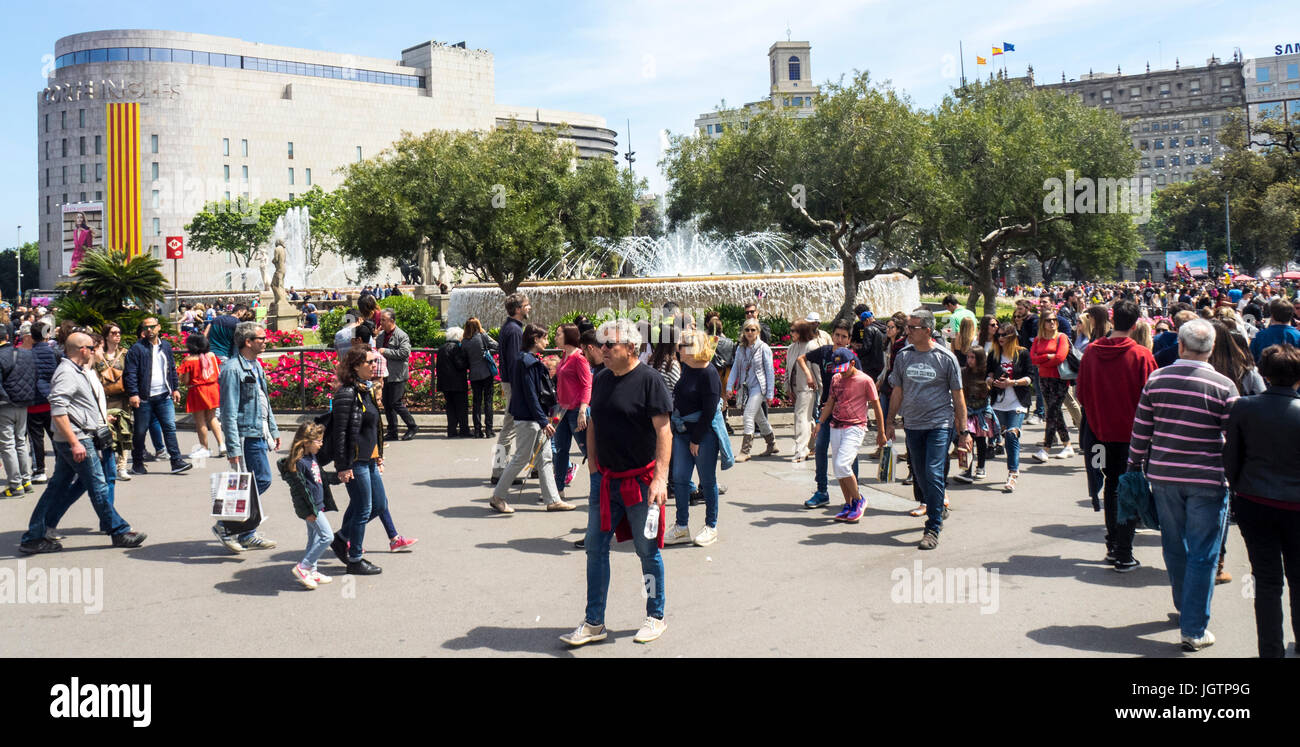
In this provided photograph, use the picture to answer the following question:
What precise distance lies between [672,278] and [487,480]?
17.2m

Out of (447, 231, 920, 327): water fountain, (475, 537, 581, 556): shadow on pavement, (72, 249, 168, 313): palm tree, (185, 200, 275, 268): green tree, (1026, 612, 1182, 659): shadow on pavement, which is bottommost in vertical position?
(1026, 612, 1182, 659): shadow on pavement

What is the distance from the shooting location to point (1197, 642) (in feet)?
16.9

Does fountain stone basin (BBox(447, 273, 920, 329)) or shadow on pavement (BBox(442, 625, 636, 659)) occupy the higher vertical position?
fountain stone basin (BBox(447, 273, 920, 329))

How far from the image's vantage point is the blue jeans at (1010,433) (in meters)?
9.73

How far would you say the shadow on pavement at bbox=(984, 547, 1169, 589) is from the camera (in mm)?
Result: 6512

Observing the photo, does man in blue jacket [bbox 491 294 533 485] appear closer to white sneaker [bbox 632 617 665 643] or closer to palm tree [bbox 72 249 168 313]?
white sneaker [bbox 632 617 665 643]

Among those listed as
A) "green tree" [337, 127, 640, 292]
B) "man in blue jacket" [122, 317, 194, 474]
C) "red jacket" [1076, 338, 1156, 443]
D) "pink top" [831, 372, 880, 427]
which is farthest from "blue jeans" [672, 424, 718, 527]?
"green tree" [337, 127, 640, 292]

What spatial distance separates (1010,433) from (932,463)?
2.66m

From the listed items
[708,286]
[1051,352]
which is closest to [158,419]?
[1051,352]

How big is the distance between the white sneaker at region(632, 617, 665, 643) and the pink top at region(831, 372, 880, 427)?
3.58 m

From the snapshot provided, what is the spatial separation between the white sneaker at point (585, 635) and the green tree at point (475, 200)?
30576mm

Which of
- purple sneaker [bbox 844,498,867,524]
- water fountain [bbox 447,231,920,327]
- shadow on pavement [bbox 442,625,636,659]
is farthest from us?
water fountain [bbox 447,231,920,327]

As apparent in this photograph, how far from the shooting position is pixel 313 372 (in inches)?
606
